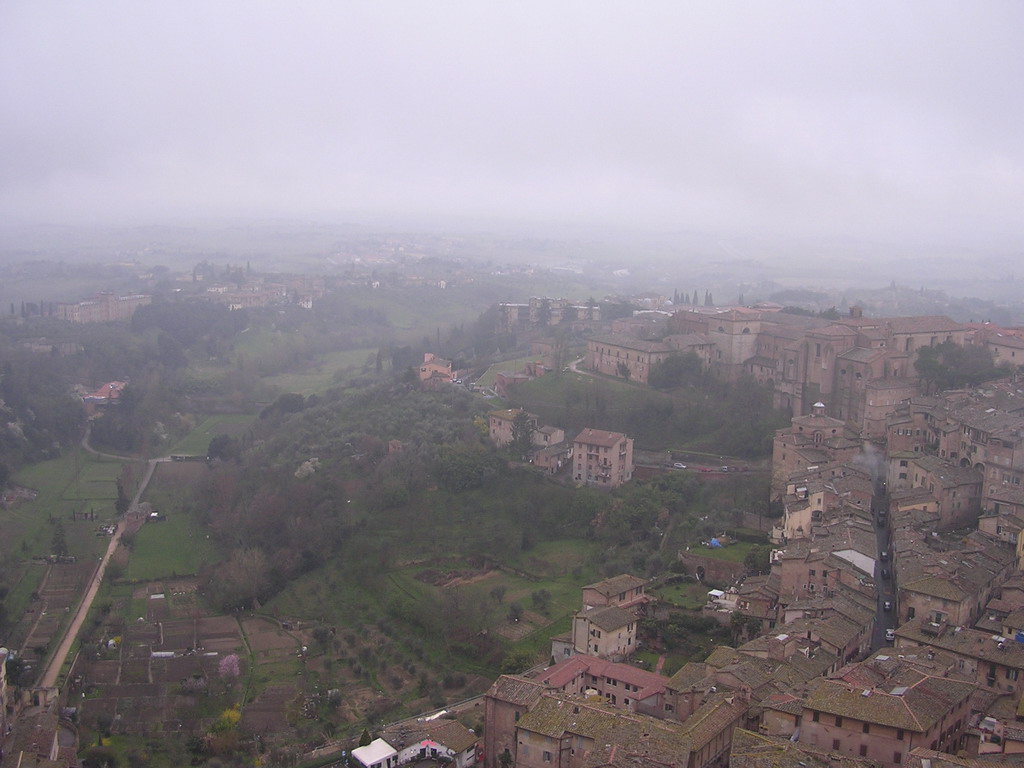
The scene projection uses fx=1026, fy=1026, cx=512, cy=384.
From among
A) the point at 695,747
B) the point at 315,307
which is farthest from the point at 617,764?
the point at 315,307

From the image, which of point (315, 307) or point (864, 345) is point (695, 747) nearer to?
point (864, 345)

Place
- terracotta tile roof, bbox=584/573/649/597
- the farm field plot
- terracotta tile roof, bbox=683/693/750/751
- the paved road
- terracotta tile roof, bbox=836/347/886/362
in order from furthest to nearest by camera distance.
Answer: terracotta tile roof, bbox=836/347/886/362, the farm field plot, the paved road, terracotta tile roof, bbox=584/573/649/597, terracotta tile roof, bbox=683/693/750/751

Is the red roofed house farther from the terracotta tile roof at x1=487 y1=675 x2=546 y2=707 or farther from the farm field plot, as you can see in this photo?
the terracotta tile roof at x1=487 y1=675 x2=546 y2=707

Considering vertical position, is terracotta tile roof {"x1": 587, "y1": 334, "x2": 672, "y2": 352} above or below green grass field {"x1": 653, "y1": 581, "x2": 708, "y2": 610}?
above

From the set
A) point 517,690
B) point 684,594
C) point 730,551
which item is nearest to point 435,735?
point 517,690

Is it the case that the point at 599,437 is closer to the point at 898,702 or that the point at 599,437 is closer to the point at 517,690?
the point at 517,690

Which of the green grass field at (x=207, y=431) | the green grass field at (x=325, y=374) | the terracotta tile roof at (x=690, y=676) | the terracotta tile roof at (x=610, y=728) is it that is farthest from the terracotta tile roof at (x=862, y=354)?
the green grass field at (x=207, y=431)

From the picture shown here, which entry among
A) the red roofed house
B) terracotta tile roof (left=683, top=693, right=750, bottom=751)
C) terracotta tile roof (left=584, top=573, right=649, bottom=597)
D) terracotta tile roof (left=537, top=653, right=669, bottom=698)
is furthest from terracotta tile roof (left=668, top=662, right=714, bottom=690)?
the red roofed house

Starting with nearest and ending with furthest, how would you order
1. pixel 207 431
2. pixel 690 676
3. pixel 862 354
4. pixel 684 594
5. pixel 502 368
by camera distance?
pixel 690 676 < pixel 684 594 < pixel 862 354 < pixel 502 368 < pixel 207 431

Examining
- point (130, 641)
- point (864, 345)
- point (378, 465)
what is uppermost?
point (864, 345)

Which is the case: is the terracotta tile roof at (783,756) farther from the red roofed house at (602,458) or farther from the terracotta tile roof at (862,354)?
the terracotta tile roof at (862,354)

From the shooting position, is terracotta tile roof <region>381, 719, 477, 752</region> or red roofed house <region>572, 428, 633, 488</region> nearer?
terracotta tile roof <region>381, 719, 477, 752</region>
